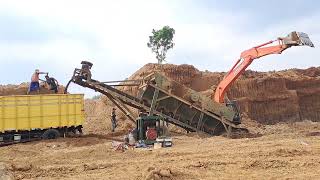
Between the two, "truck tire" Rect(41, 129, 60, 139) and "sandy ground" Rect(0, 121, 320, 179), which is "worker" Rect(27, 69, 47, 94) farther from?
"sandy ground" Rect(0, 121, 320, 179)

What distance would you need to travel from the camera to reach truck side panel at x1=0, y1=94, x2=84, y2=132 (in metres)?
22.1

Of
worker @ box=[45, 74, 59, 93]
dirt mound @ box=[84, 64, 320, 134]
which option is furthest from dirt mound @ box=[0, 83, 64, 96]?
worker @ box=[45, 74, 59, 93]

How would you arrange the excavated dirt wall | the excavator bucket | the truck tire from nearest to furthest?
the excavator bucket, the truck tire, the excavated dirt wall

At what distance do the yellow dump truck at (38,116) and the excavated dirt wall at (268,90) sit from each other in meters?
10.5

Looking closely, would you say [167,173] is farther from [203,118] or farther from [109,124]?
[109,124]

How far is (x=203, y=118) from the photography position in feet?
74.7

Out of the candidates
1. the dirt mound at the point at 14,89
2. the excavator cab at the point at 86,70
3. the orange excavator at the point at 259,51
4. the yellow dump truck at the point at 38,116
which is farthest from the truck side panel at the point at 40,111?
the dirt mound at the point at 14,89

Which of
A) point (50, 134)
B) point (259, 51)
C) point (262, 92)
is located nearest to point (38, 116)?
point (50, 134)

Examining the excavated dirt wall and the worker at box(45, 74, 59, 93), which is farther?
the excavated dirt wall

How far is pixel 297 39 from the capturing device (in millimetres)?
21156

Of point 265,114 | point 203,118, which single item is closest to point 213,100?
point 203,118

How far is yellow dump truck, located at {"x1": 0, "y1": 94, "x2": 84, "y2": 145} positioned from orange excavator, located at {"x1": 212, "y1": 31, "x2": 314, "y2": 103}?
6891 mm

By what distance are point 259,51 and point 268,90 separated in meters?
15.3

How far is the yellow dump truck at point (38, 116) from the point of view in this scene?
22.1 metres
